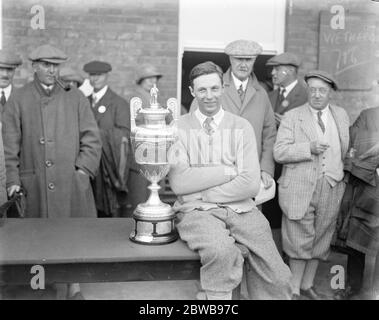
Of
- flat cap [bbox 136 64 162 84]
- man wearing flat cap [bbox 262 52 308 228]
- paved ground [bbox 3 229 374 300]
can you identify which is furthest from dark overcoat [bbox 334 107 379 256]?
flat cap [bbox 136 64 162 84]

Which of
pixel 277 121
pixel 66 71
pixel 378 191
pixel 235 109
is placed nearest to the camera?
pixel 378 191

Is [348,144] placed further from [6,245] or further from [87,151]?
[6,245]

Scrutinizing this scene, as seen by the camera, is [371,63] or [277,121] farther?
[371,63]

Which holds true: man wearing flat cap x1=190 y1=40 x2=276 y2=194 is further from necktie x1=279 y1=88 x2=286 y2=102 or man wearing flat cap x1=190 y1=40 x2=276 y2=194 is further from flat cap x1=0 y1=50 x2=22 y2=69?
flat cap x1=0 y1=50 x2=22 y2=69

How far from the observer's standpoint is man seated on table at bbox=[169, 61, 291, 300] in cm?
278

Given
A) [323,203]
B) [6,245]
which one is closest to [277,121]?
[323,203]

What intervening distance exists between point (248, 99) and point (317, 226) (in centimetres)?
106

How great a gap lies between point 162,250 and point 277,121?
202cm

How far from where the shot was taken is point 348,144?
3900mm

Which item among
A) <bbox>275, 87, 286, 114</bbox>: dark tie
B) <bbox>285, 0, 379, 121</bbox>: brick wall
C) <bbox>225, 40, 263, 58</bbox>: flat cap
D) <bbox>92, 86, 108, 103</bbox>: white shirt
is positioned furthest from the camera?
<bbox>285, 0, 379, 121</bbox>: brick wall

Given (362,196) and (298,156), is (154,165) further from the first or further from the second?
(362,196)

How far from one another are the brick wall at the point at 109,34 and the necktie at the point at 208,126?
2.84 meters

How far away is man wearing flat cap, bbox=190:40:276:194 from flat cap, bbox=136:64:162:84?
4.36ft

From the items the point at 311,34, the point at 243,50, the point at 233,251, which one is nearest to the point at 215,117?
the point at 233,251
